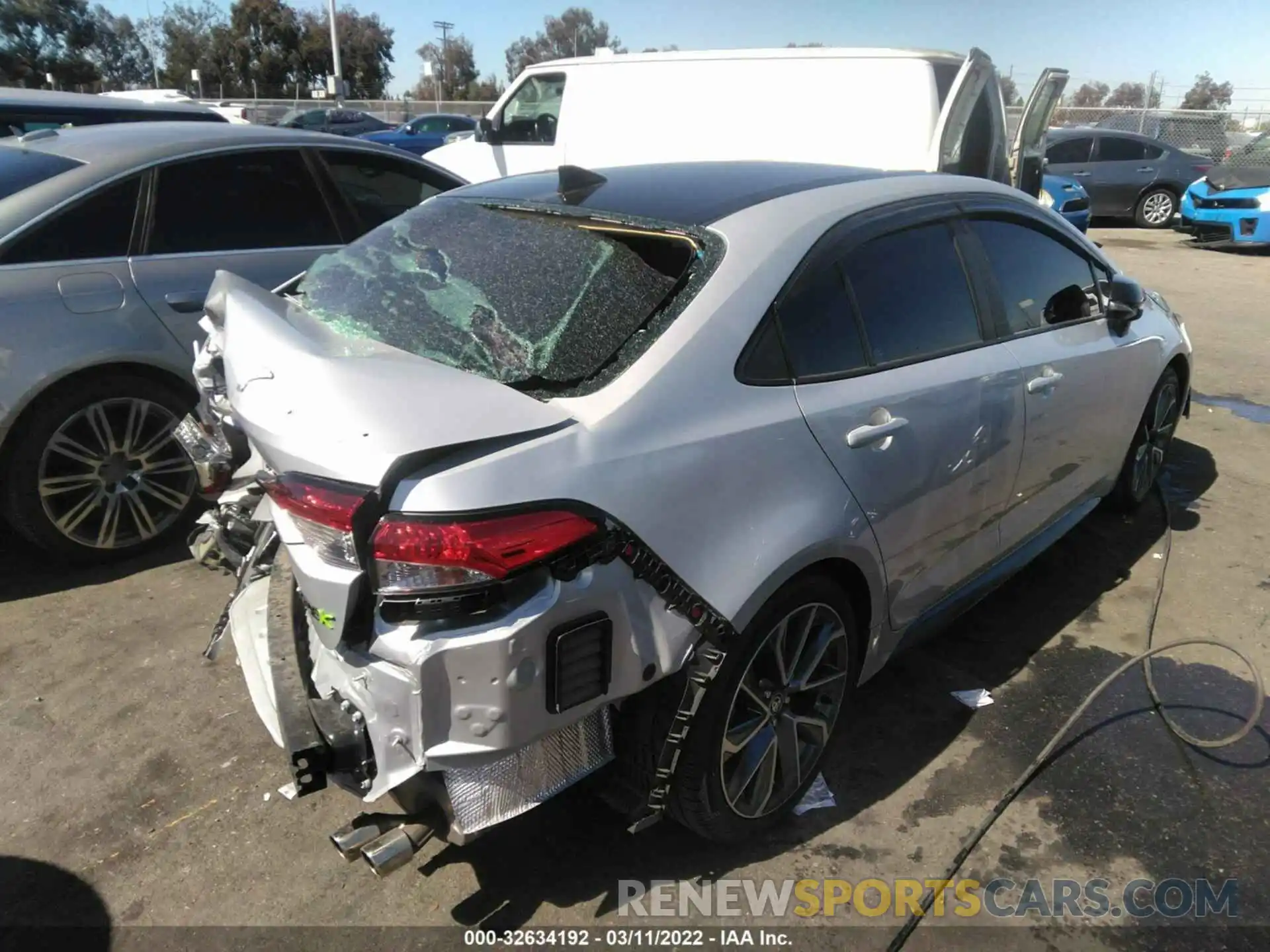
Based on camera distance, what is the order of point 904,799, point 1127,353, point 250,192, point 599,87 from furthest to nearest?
point 599,87 → point 250,192 → point 1127,353 → point 904,799

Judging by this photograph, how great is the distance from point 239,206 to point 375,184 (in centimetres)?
82

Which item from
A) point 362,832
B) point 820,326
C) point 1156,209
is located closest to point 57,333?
point 362,832

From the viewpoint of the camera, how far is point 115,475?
4.06m

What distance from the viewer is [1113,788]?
289 centimetres

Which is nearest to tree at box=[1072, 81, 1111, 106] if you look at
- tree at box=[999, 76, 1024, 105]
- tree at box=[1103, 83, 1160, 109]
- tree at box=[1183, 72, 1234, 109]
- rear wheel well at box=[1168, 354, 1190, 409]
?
tree at box=[1103, 83, 1160, 109]

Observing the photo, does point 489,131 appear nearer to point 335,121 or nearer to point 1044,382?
point 1044,382

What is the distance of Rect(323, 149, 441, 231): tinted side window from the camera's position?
487 cm

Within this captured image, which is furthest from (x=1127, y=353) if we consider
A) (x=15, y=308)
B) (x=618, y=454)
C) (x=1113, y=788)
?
(x=15, y=308)

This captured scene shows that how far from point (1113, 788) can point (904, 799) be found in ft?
2.15

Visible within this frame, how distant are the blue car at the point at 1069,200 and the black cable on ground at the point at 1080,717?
10505mm

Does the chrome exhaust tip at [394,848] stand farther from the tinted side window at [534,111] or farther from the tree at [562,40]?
the tree at [562,40]

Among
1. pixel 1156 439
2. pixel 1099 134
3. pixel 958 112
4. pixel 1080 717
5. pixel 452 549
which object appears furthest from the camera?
pixel 1099 134

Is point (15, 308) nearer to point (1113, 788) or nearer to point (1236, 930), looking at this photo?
point (1113, 788)

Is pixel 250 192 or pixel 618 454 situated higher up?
pixel 250 192
